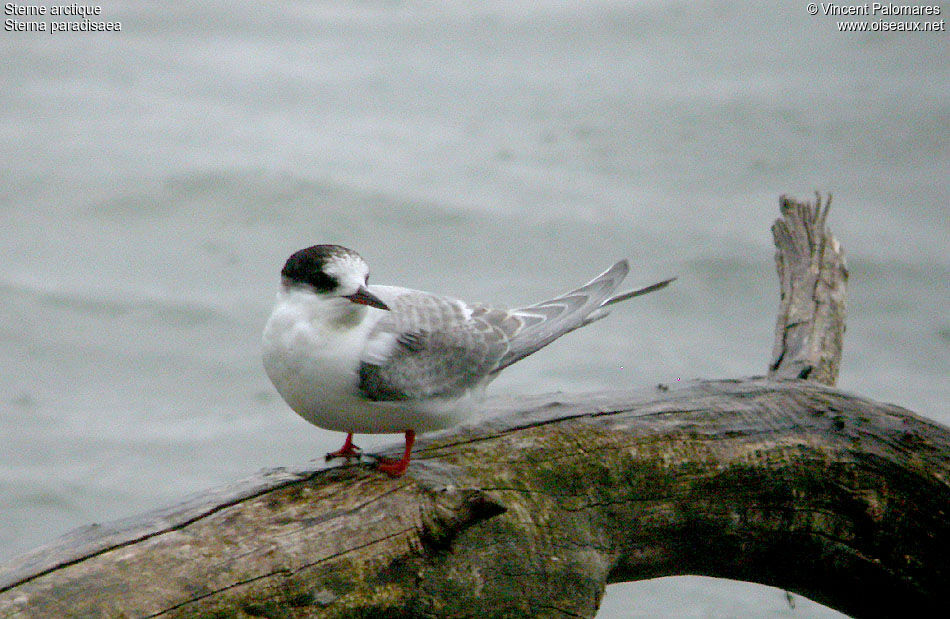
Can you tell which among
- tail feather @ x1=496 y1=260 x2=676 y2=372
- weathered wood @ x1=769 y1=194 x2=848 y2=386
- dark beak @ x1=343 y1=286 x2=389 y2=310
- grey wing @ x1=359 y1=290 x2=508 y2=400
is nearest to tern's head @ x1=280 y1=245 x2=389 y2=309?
dark beak @ x1=343 y1=286 x2=389 y2=310

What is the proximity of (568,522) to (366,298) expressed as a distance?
825 mm

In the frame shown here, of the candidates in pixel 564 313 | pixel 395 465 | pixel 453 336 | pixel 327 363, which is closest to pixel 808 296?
pixel 564 313

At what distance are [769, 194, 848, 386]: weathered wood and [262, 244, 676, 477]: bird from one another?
1128 mm

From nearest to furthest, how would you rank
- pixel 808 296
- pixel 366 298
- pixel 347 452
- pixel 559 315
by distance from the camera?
pixel 366 298
pixel 347 452
pixel 559 315
pixel 808 296

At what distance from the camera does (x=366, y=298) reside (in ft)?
11.0

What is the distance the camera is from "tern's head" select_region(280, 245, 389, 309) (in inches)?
132

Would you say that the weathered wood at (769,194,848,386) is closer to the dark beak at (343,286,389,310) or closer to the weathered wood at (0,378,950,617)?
the weathered wood at (0,378,950,617)

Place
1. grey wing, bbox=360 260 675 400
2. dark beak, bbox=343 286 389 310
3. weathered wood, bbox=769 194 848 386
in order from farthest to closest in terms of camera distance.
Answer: weathered wood, bbox=769 194 848 386 → grey wing, bbox=360 260 675 400 → dark beak, bbox=343 286 389 310

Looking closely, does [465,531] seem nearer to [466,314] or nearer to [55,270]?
[466,314]

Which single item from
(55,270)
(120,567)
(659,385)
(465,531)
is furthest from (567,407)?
(55,270)

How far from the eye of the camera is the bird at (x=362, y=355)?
3.38 m

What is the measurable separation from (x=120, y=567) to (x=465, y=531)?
856 millimetres

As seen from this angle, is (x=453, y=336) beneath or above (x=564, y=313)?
beneath

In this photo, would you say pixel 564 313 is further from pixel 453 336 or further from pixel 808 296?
pixel 808 296
